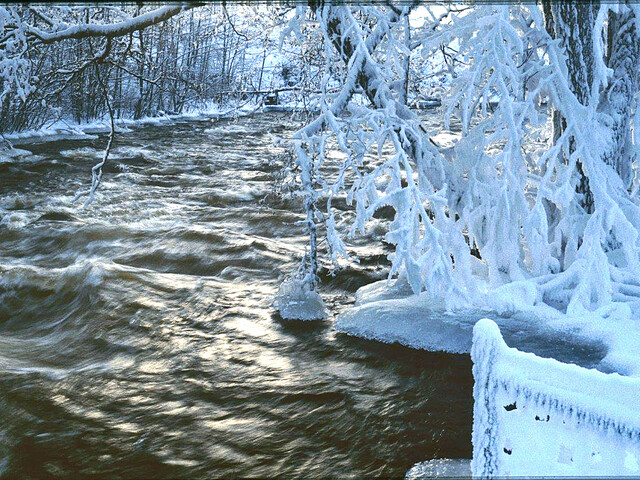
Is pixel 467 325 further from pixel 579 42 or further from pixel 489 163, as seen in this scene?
pixel 579 42

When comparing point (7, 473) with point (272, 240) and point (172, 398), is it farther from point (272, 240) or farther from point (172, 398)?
point (272, 240)

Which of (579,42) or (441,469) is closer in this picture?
(441,469)

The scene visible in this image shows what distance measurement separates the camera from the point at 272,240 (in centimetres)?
955

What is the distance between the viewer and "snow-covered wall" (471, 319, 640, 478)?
2.04m

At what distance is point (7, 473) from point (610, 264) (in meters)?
4.90

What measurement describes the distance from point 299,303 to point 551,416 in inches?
187

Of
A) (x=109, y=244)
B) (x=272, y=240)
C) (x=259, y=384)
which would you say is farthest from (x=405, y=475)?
(x=109, y=244)

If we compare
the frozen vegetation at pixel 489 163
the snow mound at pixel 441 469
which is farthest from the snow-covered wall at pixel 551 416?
the frozen vegetation at pixel 489 163

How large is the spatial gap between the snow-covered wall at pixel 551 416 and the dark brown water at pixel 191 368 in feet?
6.91

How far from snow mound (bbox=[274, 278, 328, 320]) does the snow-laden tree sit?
0.60 metres

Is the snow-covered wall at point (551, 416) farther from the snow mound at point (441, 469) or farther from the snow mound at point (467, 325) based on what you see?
the snow mound at point (467, 325)

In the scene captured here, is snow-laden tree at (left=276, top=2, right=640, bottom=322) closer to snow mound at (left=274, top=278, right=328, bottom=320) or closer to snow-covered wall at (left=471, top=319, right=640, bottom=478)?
snow mound at (left=274, top=278, right=328, bottom=320)

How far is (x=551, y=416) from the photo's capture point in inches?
83.5

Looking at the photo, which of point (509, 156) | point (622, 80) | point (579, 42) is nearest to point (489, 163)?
point (509, 156)
